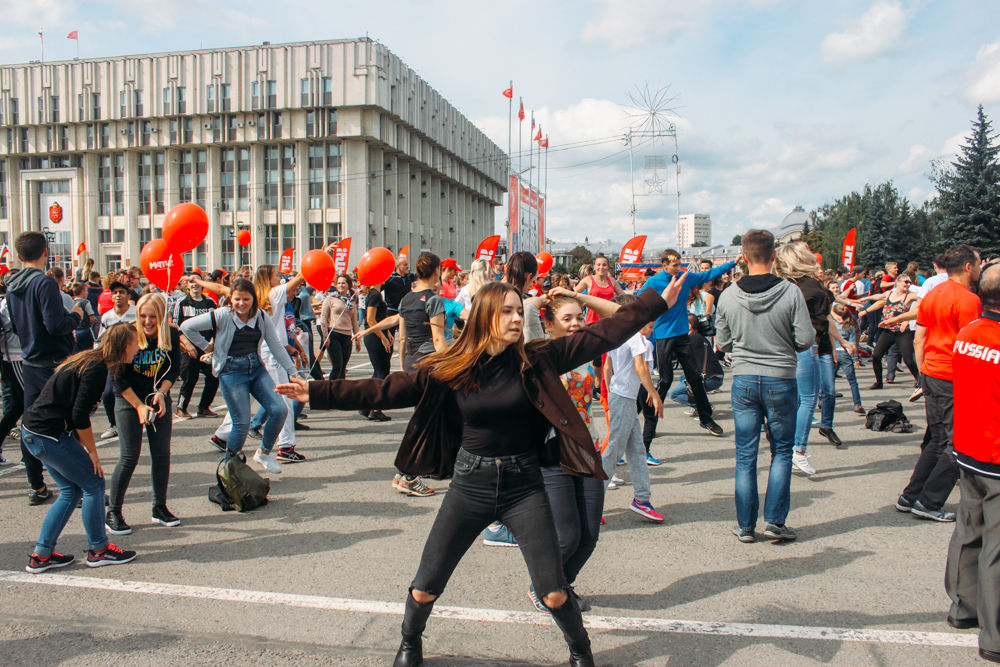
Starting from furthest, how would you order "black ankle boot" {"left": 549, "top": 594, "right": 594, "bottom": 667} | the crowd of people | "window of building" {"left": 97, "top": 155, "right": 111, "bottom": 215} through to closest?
"window of building" {"left": 97, "top": 155, "right": 111, "bottom": 215} → the crowd of people → "black ankle boot" {"left": 549, "top": 594, "right": 594, "bottom": 667}

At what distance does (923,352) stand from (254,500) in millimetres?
5343

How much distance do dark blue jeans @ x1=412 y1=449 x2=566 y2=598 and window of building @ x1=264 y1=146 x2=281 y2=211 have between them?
167 feet

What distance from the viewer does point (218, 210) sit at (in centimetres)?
4994

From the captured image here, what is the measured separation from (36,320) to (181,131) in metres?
51.3

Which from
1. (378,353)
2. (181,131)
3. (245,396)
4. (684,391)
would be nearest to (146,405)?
(245,396)

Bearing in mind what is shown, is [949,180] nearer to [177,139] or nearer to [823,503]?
[823,503]

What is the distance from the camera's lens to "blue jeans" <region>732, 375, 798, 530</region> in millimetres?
4406

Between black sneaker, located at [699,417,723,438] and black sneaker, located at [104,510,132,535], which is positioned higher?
black sneaker, located at [699,417,723,438]

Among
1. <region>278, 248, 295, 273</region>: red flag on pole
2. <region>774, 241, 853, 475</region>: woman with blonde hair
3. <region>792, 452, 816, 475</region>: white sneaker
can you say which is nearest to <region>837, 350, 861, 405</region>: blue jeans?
<region>774, 241, 853, 475</region>: woman with blonde hair

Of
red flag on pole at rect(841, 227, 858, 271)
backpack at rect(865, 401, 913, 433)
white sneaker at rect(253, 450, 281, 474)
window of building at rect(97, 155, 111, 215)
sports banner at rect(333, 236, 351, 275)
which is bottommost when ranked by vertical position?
white sneaker at rect(253, 450, 281, 474)

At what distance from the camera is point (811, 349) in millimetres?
6148

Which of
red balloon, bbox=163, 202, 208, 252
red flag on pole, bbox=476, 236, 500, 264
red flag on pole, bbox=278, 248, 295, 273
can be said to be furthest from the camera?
red flag on pole, bbox=278, 248, 295, 273

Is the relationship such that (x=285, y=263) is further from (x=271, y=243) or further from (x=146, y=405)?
(x=271, y=243)

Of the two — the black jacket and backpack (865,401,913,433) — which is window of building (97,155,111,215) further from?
backpack (865,401,913,433)
